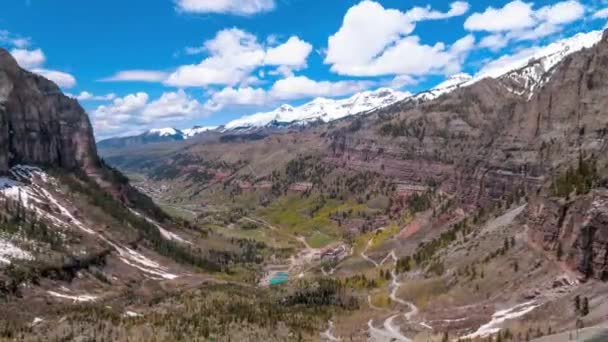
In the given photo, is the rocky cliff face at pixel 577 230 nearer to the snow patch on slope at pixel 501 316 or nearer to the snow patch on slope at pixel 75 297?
the snow patch on slope at pixel 501 316

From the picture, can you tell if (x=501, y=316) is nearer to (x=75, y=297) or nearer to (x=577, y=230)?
(x=577, y=230)

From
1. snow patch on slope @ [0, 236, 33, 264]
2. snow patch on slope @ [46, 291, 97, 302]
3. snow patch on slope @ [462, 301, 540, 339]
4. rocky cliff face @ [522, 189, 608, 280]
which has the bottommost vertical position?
snow patch on slope @ [46, 291, 97, 302]

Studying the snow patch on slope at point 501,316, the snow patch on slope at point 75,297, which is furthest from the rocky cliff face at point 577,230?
the snow patch on slope at point 75,297

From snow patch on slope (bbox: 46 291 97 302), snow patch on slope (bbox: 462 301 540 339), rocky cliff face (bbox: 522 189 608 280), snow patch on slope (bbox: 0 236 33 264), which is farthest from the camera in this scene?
snow patch on slope (bbox: 0 236 33 264)

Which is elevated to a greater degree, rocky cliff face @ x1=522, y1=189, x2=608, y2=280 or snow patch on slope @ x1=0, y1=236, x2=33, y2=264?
rocky cliff face @ x1=522, y1=189, x2=608, y2=280

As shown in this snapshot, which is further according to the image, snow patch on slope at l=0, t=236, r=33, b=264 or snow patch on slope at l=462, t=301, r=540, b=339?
snow patch on slope at l=0, t=236, r=33, b=264

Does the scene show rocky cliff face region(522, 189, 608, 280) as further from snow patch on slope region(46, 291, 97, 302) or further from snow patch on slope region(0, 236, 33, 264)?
snow patch on slope region(0, 236, 33, 264)

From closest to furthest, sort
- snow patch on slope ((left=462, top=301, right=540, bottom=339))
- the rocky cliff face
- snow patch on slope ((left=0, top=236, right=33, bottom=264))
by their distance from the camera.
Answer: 1. the rocky cliff face
2. snow patch on slope ((left=462, top=301, right=540, bottom=339))
3. snow patch on slope ((left=0, top=236, right=33, bottom=264))

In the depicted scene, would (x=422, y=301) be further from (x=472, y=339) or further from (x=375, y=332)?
(x=472, y=339)

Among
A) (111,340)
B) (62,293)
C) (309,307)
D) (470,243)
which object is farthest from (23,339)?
(470,243)

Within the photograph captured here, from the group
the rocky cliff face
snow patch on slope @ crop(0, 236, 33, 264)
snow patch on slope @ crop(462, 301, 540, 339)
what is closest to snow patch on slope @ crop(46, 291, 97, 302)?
snow patch on slope @ crop(0, 236, 33, 264)

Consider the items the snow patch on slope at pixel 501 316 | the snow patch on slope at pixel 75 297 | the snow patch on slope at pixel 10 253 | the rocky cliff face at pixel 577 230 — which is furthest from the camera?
the snow patch on slope at pixel 10 253

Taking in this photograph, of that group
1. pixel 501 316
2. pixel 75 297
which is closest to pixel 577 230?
pixel 501 316
